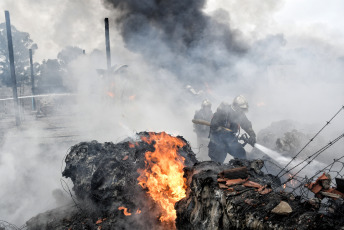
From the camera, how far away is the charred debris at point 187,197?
265 cm

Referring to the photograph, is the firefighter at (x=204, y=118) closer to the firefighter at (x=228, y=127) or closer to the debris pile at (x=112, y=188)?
the firefighter at (x=228, y=127)

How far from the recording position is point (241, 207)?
2.85 metres

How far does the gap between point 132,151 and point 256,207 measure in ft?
10.9

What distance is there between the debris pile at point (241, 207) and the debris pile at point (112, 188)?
1.07 m

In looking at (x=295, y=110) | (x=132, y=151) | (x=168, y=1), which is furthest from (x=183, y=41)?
(x=132, y=151)

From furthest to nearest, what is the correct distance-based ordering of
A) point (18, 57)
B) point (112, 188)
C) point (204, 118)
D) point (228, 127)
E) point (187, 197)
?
1. point (18, 57)
2. point (204, 118)
3. point (228, 127)
4. point (112, 188)
5. point (187, 197)

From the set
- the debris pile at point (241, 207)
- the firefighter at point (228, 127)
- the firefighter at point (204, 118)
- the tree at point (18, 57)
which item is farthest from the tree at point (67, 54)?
the debris pile at point (241, 207)

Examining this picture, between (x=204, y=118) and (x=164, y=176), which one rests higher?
(x=204, y=118)

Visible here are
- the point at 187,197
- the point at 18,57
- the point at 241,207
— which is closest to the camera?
the point at 241,207

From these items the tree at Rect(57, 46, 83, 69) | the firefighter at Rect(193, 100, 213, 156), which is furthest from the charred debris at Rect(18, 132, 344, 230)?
the tree at Rect(57, 46, 83, 69)

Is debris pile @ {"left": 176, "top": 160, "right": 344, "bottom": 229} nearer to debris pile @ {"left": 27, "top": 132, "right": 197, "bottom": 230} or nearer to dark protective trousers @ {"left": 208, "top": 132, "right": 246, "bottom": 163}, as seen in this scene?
debris pile @ {"left": 27, "top": 132, "right": 197, "bottom": 230}

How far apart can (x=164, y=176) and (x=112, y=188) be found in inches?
41.9

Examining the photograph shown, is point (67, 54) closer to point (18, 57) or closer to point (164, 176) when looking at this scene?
point (18, 57)

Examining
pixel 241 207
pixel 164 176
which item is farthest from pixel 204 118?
pixel 241 207
